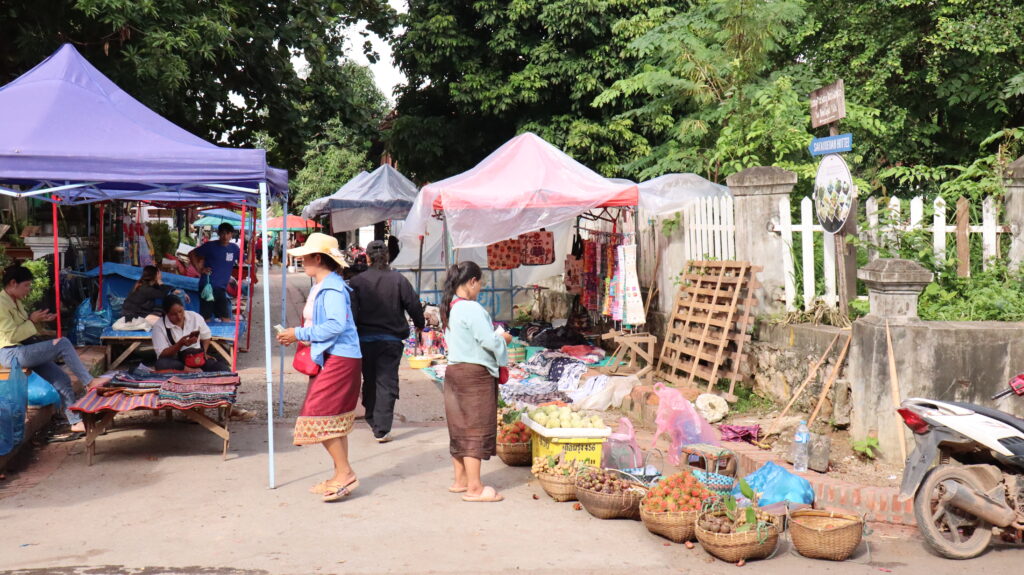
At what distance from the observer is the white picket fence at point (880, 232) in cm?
782

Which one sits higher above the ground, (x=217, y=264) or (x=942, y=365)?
(x=217, y=264)

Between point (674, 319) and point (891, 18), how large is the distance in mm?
6646

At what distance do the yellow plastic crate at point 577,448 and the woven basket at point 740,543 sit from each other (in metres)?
1.31

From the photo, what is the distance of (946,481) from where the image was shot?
17.6ft

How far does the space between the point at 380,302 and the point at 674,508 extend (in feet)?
11.1

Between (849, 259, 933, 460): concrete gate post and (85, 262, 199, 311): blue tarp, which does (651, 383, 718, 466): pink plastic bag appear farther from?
(85, 262, 199, 311): blue tarp

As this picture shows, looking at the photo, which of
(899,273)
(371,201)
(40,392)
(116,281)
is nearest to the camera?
(899,273)

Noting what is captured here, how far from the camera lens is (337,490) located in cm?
609

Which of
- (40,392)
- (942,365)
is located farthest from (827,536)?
(40,392)

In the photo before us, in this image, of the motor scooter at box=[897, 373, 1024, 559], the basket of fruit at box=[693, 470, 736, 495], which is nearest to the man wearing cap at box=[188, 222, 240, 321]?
the basket of fruit at box=[693, 470, 736, 495]

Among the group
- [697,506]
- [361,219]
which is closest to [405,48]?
[361,219]

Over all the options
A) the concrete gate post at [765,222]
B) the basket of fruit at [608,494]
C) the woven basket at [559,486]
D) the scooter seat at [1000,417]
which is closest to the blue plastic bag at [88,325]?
the woven basket at [559,486]

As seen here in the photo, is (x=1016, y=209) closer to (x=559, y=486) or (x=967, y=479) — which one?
(x=967, y=479)

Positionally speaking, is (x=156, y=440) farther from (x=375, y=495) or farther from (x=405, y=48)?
(x=405, y=48)
